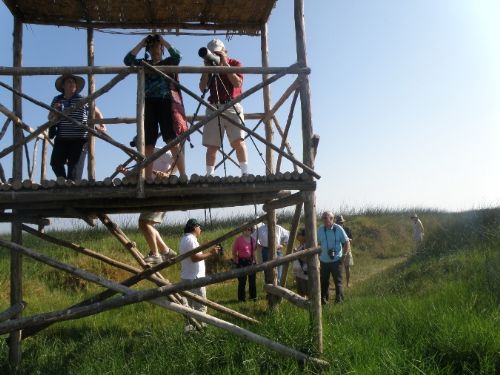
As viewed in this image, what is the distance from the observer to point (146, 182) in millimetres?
4781

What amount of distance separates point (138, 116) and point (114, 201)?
3.20 feet

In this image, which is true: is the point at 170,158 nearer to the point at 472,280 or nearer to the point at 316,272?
the point at 316,272

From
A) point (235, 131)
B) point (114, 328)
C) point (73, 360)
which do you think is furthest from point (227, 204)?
point (114, 328)

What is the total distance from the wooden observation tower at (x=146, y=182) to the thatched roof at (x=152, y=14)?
0.5 inches

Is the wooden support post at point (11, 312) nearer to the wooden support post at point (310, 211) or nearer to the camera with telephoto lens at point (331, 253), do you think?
the wooden support post at point (310, 211)

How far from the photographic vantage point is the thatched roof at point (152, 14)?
6484mm

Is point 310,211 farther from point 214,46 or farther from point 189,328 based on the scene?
point 189,328

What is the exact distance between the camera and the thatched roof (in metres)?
6.48

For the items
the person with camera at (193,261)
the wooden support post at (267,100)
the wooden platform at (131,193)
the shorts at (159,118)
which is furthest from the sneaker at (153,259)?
the wooden support post at (267,100)

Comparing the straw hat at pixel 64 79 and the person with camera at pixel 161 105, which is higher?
the straw hat at pixel 64 79

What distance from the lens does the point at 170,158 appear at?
692cm

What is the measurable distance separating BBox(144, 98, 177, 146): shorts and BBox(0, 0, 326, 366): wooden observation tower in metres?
0.35

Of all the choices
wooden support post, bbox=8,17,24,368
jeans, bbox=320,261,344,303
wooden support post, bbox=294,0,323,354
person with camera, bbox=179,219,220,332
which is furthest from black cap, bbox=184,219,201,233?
jeans, bbox=320,261,344,303

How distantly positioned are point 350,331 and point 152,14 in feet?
15.4
